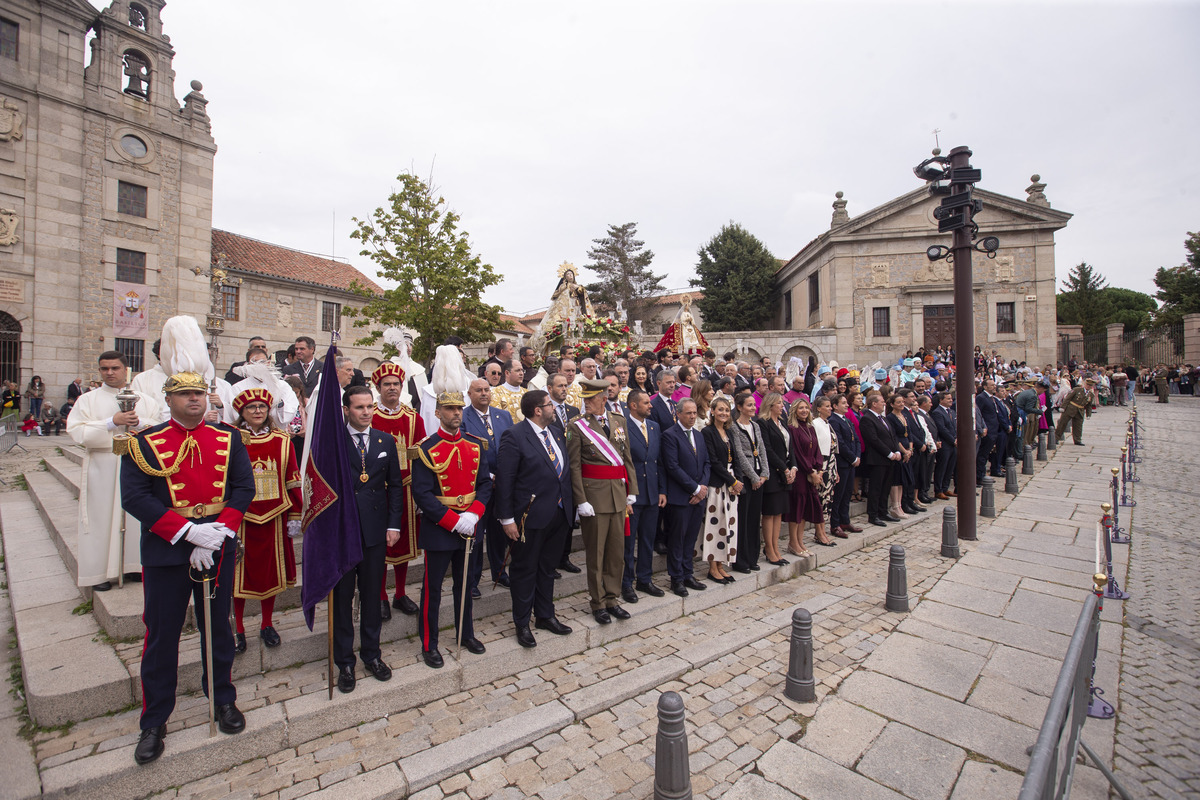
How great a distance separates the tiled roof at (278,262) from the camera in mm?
27609

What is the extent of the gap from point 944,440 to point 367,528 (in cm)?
1084

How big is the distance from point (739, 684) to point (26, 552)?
779cm

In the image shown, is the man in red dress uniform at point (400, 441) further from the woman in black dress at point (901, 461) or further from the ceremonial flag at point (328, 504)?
the woman in black dress at point (901, 461)

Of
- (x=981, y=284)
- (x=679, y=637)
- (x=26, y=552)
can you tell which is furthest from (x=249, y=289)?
(x=981, y=284)

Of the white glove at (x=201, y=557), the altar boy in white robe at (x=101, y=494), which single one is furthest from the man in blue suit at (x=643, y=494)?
the altar boy in white robe at (x=101, y=494)

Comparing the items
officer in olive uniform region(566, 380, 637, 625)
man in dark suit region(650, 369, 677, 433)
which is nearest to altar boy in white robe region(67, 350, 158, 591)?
officer in olive uniform region(566, 380, 637, 625)

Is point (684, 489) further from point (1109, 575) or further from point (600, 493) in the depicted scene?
point (1109, 575)

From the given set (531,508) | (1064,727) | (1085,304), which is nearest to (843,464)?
(531,508)

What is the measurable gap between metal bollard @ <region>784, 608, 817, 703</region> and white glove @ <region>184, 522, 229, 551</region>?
395 cm

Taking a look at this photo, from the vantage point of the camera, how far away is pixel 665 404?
6.74 m

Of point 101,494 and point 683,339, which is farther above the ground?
point 683,339

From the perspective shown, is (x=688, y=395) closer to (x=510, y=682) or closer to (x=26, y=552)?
(x=510, y=682)

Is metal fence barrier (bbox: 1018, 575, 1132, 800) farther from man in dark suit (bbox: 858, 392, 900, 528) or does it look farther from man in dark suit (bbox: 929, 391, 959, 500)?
man in dark suit (bbox: 929, 391, 959, 500)

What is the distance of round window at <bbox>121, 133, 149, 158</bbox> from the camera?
22.6 meters
